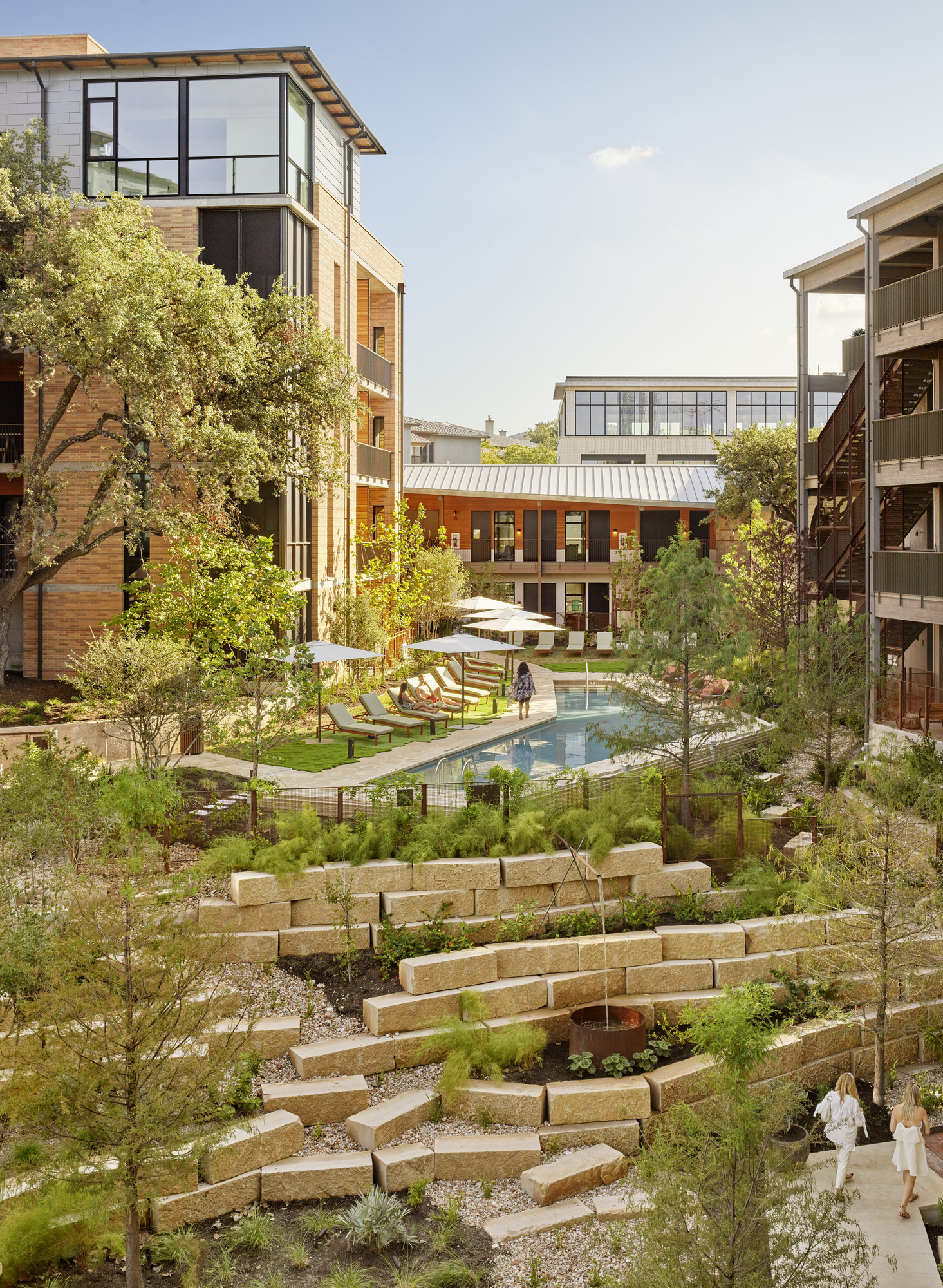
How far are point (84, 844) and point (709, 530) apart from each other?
33.7m

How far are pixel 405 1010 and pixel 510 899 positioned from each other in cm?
205

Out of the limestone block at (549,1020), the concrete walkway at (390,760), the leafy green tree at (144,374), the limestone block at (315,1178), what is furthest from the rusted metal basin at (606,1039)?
the leafy green tree at (144,374)

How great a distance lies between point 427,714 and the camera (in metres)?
21.7

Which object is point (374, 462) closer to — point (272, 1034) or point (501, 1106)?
point (272, 1034)

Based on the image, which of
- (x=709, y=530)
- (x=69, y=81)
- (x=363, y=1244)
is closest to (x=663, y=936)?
(x=363, y=1244)

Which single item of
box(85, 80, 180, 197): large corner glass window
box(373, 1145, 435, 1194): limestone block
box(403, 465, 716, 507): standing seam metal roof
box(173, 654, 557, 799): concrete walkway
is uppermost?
box(85, 80, 180, 197): large corner glass window

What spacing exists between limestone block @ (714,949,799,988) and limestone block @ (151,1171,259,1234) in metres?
5.54

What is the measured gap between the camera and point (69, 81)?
2250cm

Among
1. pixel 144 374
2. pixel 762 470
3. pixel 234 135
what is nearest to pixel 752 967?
pixel 144 374

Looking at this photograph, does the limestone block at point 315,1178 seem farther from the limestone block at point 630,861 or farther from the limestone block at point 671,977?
the limestone block at point 630,861

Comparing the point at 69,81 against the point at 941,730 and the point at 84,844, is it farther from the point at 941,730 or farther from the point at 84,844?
the point at 941,730

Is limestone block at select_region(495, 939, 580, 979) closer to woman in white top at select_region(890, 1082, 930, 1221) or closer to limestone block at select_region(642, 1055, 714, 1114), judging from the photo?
limestone block at select_region(642, 1055, 714, 1114)

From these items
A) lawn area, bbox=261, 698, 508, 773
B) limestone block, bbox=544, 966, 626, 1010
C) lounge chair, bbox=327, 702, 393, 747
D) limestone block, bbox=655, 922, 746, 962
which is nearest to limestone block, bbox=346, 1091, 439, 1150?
limestone block, bbox=544, 966, 626, 1010

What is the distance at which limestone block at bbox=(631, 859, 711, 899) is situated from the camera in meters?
12.3
